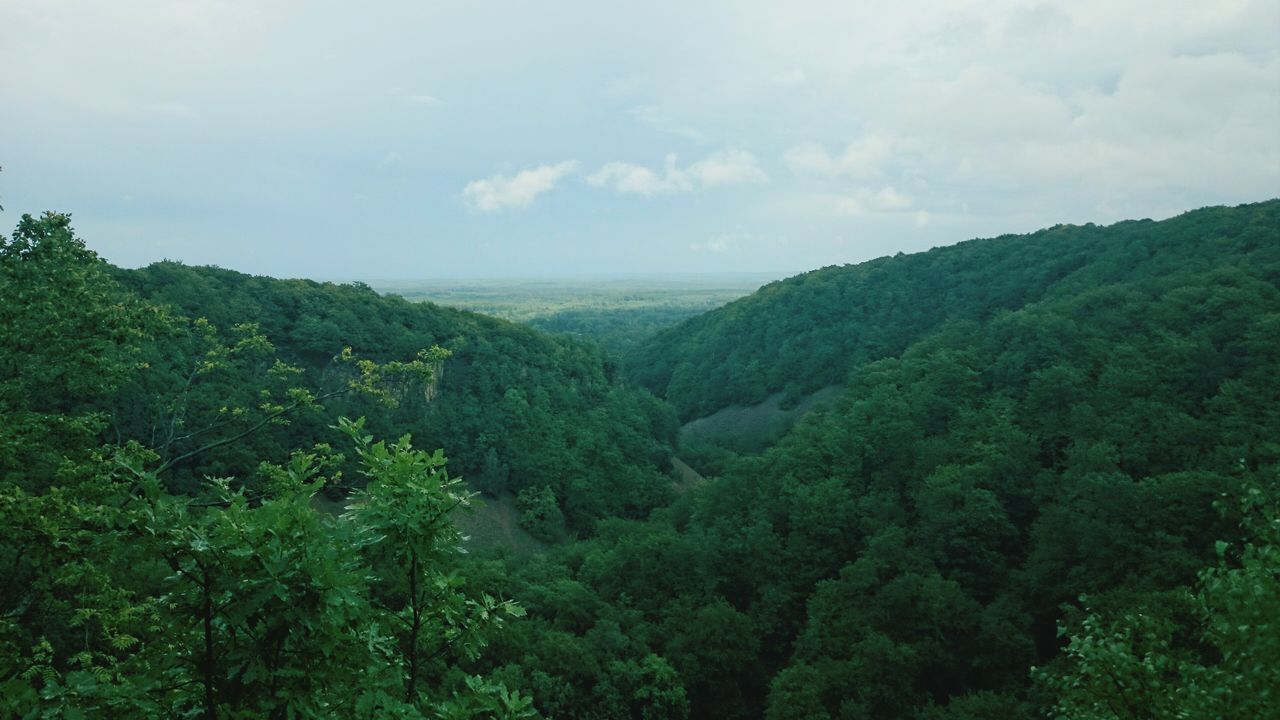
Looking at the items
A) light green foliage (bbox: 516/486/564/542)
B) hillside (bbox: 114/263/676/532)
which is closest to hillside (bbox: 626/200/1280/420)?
hillside (bbox: 114/263/676/532)

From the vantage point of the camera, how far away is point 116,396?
3200 centimetres

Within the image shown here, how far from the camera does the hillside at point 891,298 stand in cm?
5500

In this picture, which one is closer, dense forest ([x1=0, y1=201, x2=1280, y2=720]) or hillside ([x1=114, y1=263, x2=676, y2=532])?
dense forest ([x1=0, y1=201, x2=1280, y2=720])

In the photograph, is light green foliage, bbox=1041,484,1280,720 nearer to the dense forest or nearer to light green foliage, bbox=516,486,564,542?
the dense forest

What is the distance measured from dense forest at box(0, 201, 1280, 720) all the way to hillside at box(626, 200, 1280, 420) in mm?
619

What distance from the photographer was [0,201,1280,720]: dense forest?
5973 mm

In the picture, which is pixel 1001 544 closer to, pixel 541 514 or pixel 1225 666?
pixel 1225 666

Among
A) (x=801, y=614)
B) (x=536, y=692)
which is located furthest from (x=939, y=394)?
(x=536, y=692)

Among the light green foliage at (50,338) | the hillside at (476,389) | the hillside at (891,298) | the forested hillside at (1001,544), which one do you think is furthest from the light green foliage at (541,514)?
the light green foliage at (50,338)

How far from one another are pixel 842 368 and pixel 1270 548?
218 ft

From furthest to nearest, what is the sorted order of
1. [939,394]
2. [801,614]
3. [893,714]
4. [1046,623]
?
[939,394] < [801,614] < [1046,623] < [893,714]

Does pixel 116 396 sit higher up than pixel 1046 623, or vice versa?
pixel 116 396

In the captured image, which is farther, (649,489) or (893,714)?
(649,489)

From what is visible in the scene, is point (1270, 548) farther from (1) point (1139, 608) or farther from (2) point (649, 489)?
(2) point (649, 489)
